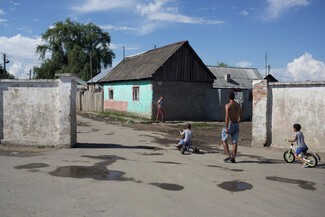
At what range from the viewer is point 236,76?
34.8 metres

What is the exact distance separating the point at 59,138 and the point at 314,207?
8.07m

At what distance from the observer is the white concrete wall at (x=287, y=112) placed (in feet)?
35.6

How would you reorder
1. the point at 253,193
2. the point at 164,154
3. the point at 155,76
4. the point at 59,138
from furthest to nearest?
the point at 155,76 → the point at 59,138 → the point at 164,154 → the point at 253,193

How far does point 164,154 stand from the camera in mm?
10469

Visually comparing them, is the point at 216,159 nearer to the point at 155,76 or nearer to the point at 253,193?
the point at 253,193

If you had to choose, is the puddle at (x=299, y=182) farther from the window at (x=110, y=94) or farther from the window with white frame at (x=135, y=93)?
the window at (x=110, y=94)

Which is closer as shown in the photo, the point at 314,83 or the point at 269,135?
the point at 314,83

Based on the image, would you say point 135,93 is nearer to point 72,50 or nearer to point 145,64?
point 145,64

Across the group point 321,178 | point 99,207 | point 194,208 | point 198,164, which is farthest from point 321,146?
point 99,207

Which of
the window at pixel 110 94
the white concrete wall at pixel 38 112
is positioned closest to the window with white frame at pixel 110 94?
the window at pixel 110 94

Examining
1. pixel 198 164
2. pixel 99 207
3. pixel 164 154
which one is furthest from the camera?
pixel 164 154

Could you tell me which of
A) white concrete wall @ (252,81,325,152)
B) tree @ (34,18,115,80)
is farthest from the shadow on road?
tree @ (34,18,115,80)

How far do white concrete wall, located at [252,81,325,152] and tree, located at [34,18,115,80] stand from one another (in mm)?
42520

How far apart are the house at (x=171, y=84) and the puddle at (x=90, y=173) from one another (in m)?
14.8
